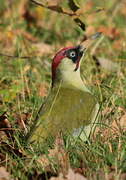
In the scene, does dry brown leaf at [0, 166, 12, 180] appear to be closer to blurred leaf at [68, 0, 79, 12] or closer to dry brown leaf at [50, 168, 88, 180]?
dry brown leaf at [50, 168, 88, 180]

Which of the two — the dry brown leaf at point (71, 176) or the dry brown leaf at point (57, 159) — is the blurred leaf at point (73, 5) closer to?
the dry brown leaf at point (57, 159)

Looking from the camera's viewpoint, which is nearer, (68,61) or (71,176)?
(71,176)

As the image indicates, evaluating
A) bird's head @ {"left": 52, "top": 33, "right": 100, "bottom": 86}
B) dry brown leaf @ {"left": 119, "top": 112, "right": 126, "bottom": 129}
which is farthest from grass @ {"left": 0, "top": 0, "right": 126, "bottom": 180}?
bird's head @ {"left": 52, "top": 33, "right": 100, "bottom": 86}

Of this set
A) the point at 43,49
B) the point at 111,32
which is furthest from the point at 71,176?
the point at 111,32

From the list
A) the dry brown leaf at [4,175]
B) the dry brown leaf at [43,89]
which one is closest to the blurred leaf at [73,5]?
the dry brown leaf at [43,89]

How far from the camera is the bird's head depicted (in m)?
4.62

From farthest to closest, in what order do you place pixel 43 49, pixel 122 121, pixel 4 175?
pixel 43 49 → pixel 122 121 → pixel 4 175

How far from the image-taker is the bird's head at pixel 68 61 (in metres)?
4.62

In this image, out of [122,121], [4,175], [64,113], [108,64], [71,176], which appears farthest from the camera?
[108,64]

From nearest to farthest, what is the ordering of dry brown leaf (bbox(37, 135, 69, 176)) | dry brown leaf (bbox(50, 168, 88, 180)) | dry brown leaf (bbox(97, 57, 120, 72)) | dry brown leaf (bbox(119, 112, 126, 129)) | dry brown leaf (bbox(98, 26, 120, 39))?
1. dry brown leaf (bbox(50, 168, 88, 180))
2. dry brown leaf (bbox(37, 135, 69, 176))
3. dry brown leaf (bbox(119, 112, 126, 129))
4. dry brown leaf (bbox(97, 57, 120, 72))
5. dry brown leaf (bbox(98, 26, 120, 39))

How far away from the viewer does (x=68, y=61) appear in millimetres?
4680

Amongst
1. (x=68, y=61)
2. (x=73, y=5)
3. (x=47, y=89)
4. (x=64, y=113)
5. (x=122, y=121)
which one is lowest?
(x=47, y=89)

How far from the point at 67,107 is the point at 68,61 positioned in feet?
1.91

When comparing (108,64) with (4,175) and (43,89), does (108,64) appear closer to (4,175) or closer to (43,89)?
(43,89)
